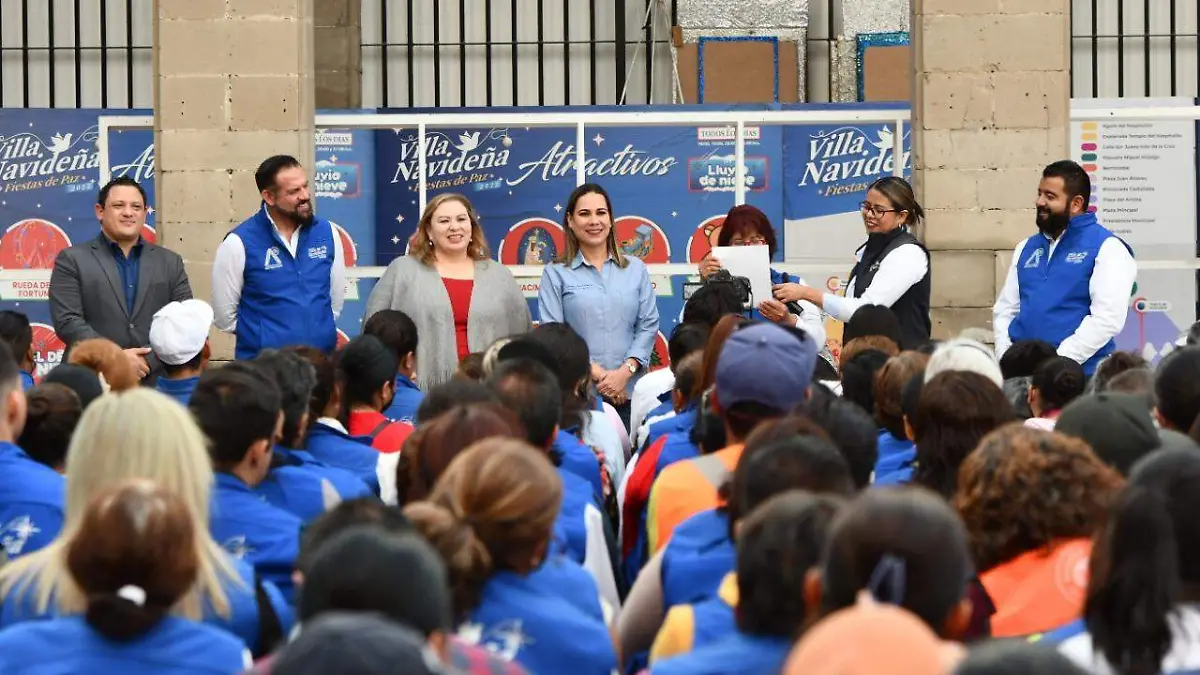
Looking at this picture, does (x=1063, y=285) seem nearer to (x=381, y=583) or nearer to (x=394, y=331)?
(x=394, y=331)

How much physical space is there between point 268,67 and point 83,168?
165 centimetres

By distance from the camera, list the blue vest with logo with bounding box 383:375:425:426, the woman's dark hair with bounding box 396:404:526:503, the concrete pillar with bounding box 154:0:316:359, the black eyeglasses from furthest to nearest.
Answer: the concrete pillar with bounding box 154:0:316:359 → the black eyeglasses → the blue vest with logo with bounding box 383:375:425:426 → the woman's dark hair with bounding box 396:404:526:503

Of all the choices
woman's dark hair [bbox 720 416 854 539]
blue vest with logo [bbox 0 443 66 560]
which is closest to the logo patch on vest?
blue vest with logo [bbox 0 443 66 560]

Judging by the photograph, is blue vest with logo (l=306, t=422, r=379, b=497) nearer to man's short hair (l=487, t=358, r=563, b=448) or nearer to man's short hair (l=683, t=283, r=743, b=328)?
man's short hair (l=487, t=358, r=563, b=448)

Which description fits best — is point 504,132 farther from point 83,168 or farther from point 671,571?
point 671,571

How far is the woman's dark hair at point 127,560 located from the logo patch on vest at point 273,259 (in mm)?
5391

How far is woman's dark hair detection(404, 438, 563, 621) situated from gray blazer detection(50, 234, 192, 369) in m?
5.37

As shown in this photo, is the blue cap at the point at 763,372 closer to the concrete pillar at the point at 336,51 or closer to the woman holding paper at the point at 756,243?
the woman holding paper at the point at 756,243

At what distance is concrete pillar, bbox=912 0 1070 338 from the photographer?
35.8 ft

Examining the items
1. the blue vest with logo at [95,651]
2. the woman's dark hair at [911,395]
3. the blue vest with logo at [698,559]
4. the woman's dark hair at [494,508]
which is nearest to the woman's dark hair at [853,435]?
the woman's dark hair at [911,395]

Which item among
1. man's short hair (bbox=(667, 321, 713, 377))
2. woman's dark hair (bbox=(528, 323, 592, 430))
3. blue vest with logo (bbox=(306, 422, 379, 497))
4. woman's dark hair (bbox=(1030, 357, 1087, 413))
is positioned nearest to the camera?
blue vest with logo (bbox=(306, 422, 379, 497))

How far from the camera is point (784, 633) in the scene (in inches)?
128

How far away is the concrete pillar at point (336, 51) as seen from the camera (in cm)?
1586

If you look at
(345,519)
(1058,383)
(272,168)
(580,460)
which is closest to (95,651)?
(345,519)
